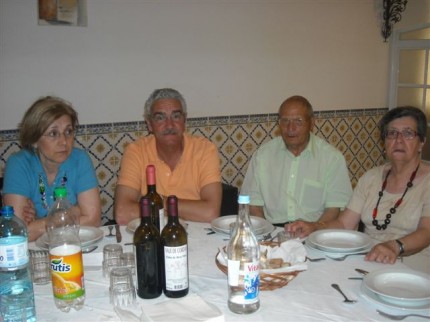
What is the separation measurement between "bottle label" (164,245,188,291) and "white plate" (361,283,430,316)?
527mm

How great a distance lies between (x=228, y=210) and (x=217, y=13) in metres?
1.68

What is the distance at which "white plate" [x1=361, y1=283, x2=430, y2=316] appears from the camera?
1.18m

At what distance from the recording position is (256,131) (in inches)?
155

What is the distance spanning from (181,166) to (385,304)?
4.98ft

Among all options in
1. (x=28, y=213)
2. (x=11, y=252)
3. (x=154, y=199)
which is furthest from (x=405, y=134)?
(x=28, y=213)

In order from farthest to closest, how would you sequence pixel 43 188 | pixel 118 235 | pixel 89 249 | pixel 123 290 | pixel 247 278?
1. pixel 43 188
2. pixel 118 235
3. pixel 89 249
4. pixel 123 290
5. pixel 247 278

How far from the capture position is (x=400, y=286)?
1328mm

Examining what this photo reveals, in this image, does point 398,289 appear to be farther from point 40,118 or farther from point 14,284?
point 40,118

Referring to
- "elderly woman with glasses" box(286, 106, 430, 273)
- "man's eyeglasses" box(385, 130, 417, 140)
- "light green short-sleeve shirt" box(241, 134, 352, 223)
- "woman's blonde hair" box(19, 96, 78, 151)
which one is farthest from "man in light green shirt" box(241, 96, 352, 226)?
"woman's blonde hair" box(19, 96, 78, 151)

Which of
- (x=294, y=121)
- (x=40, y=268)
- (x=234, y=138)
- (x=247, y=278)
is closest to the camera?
(x=247, y=278)

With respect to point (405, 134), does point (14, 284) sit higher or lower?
lower

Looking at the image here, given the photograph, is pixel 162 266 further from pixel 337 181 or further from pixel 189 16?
pixel 189 16

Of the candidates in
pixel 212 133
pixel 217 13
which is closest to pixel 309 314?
pixel 212 133

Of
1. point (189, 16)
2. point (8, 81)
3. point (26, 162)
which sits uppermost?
point (189, 16)
